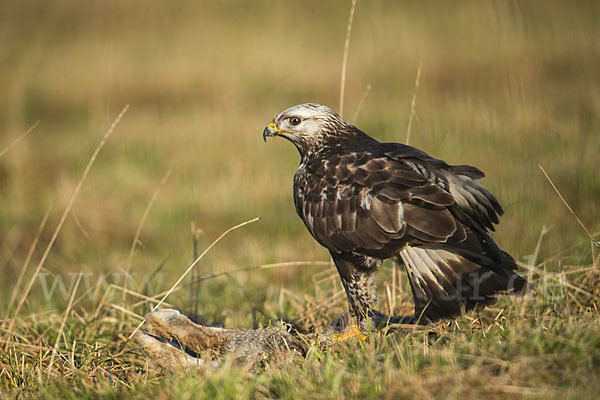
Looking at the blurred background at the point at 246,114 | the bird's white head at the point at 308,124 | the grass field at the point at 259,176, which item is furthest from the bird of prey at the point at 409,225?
the blurred background at the point at 246,114

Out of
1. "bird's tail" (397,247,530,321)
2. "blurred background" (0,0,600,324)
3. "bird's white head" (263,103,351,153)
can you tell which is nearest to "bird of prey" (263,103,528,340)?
"bird's tail" (397,247,530,321)

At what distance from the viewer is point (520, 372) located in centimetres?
274

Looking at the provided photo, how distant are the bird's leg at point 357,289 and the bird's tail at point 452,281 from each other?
0.32 m

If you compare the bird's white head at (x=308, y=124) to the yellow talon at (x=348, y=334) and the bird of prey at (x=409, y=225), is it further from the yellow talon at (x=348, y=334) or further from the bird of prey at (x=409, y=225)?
the yellow talon at (x=348, y=334)

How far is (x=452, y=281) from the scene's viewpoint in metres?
3.69

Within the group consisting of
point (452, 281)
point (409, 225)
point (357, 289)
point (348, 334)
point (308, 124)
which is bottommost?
point (348, 334)

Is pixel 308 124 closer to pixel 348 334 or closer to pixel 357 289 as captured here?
pixel 357 289

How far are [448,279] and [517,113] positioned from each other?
5588mm

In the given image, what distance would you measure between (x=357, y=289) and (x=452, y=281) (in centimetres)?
64

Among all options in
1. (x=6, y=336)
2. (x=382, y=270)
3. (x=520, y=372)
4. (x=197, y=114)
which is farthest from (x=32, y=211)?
(x=520, y=372)

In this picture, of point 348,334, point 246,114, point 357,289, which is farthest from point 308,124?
point 246,114

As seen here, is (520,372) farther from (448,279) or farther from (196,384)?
(196,384)

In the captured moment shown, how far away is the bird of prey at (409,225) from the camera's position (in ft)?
11.9

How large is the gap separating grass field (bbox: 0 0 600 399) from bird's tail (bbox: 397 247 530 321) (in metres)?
0.15
